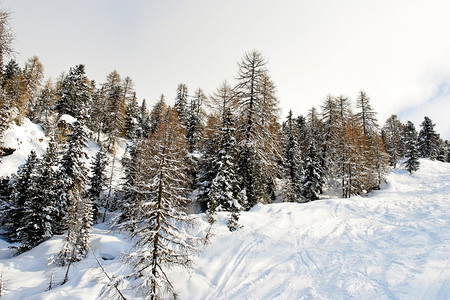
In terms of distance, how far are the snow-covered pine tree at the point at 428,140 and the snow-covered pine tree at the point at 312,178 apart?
40.0 metres

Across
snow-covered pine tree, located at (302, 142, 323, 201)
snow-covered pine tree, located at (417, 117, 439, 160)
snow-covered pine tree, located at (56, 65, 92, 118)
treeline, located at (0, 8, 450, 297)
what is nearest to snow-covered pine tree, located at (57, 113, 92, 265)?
treeline, located at (0, 8, 450, 297)

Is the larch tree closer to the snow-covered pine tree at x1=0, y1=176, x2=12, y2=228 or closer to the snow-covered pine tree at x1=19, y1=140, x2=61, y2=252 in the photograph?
the snow-covered pine tree at x1=0, y1=176, x2=12, y2=228

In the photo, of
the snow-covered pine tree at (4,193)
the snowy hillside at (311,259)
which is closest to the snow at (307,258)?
the snowy hillside at (311,259)

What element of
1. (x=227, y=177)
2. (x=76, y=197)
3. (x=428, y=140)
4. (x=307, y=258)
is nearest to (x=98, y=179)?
(x=76, y=197)

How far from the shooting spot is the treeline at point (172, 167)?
32.8 feet

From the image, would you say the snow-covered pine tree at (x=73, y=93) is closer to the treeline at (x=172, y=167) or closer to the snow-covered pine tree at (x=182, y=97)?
the treeline at (x=172, y=167)

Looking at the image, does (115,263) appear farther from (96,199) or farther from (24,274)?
(96,199)

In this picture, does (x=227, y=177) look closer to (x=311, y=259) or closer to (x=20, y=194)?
(x=311, y=259)

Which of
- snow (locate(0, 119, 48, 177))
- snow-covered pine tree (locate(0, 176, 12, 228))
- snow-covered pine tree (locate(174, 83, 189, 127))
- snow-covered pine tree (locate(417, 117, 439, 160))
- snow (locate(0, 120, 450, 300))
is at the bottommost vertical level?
snow (locate(0, 120, 450, 300))

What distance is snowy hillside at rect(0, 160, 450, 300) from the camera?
8398mm

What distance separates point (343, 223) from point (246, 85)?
1373cm

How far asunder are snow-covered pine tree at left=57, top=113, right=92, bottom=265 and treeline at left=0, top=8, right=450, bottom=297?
0.30 ft

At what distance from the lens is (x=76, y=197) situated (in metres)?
20.9

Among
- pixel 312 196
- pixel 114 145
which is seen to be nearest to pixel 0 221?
pixel 114 145
